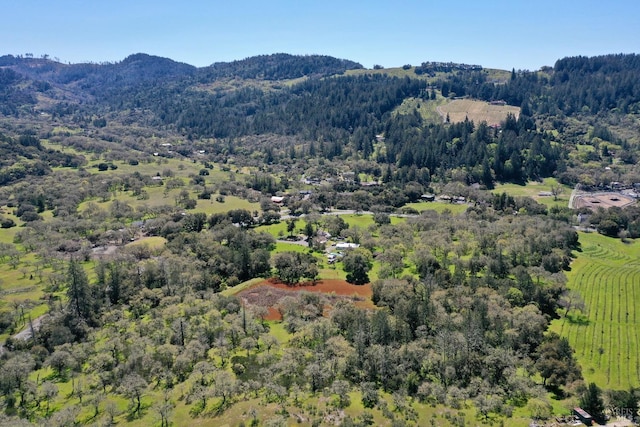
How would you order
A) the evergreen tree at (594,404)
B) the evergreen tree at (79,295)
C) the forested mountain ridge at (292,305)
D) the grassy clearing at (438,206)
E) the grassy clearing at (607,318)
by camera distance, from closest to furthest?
the evergreen tree at (594,404) < the forested mountain ridge at (292,305) < the grassy clearing at (607,318) < the evergreen tree at (79,295) < the grassy clearing at (438,206)

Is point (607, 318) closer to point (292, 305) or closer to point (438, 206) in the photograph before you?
point (292, 305)

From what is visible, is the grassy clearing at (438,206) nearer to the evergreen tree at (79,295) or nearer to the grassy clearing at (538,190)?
the grassy clearing at (538,190)

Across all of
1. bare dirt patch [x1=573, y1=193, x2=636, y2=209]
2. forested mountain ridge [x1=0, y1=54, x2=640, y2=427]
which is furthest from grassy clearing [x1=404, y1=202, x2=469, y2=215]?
bare dirt patch [x1=573, y1=193, x2=636, y2=209]

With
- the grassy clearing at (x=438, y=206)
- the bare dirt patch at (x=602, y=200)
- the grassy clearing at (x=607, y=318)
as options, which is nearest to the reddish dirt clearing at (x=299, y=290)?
the grassy clearing at (x=607, y=318)

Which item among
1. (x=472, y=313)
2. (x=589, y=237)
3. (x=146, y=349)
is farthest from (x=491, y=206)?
(x=146, y=349)

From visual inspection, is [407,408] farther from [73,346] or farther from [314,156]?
[314,156]

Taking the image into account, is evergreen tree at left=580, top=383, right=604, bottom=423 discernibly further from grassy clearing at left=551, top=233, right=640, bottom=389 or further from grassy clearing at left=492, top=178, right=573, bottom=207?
grassy clearing at left=492, top=178, right=573, bottom=207
